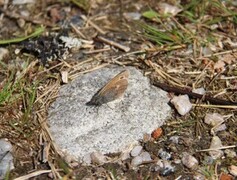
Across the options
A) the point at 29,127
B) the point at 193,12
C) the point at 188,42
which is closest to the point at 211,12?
the point at 193,12

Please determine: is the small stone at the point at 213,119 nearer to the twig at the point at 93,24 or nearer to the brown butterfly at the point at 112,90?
the brown butterfly at the point at 112,90

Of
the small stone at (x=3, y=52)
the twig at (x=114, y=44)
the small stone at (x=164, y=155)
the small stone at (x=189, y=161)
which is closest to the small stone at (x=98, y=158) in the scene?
the small stone at (x=164, y=155)

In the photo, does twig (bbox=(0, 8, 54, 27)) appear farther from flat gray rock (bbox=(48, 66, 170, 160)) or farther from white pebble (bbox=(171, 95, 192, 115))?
white pebble (bbox=(171, 95, 192, 115))

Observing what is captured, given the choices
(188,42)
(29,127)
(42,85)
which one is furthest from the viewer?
(188,42)

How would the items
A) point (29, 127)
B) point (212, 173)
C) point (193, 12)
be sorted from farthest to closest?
point (193, 12) < point (29, 127) < point (212, 173)

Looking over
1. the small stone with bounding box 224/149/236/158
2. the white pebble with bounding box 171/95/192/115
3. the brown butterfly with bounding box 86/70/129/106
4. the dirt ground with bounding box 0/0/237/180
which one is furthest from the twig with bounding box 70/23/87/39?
the small stone with bounding box 224/149/236/158

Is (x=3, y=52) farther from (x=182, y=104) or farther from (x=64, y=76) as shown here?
(x=182, y=104)

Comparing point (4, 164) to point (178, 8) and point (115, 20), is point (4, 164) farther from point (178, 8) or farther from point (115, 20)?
point (178, 8)
